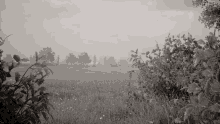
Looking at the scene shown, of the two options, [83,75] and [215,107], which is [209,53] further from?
[83,75]

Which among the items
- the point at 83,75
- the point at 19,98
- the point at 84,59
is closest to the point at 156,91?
the point at 19,98

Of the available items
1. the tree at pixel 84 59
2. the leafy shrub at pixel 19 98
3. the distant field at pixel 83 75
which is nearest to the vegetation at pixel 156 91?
the leafy shrub at pixel 19 98

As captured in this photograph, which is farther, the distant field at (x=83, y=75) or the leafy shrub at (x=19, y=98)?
the distant field at (x=83, y=75)

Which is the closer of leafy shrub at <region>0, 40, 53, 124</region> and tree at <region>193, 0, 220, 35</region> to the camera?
leafy shrub at <region>0, 40, 53, 124</region>

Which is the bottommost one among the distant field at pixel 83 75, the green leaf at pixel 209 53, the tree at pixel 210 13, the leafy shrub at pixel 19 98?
the distant field at pixel 83 75

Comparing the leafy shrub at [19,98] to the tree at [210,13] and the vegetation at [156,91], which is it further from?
the tree at [210,13]

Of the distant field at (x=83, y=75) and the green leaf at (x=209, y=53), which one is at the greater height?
the green leaf at (x=209, y=53)

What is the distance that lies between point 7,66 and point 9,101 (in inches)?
14.9

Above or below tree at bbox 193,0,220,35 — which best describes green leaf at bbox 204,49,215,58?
below

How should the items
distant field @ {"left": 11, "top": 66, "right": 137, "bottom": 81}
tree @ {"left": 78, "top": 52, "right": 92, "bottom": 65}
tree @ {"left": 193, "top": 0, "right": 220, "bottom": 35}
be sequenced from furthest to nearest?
1. tree @ {"left": 78, "top": 52, "right": 92, "bottom": 65}
2. distant field @ {"left": 11, "top": 66, "right": 137, "bottom": 81}
3. tree @ {"left": 193, "top": 0, "right": 220, "bottom": 35}

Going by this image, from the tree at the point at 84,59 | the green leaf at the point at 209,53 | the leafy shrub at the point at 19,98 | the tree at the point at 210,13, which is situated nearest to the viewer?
the green leaf at the point at 209,53

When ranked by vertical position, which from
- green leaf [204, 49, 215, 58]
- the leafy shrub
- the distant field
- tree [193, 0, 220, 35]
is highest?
tree [193, 0, 220, 35]

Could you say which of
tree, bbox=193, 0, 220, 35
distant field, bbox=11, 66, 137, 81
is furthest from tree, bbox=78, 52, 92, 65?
tree, bbox=193, 0, 220, 35

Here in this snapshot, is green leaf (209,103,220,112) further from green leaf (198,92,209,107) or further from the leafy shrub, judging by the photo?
the leafy shrub
